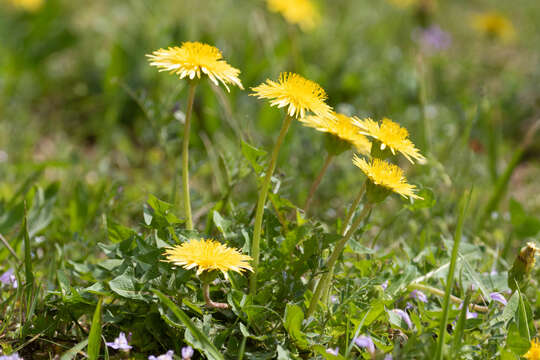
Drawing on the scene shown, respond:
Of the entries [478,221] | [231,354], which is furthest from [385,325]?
[478,221]

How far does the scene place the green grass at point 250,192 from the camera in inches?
56.2

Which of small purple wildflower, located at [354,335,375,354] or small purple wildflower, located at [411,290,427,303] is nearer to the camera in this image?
small purple wildflower, located at [354,335,375,354]

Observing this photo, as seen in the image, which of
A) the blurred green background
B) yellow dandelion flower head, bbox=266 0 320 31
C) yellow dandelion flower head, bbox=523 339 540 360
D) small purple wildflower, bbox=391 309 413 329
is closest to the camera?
yellow dandelion flower head, bbox=523 339 540 360

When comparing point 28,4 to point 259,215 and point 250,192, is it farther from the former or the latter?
point 259,215

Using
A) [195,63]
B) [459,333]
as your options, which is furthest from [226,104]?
[459,333]

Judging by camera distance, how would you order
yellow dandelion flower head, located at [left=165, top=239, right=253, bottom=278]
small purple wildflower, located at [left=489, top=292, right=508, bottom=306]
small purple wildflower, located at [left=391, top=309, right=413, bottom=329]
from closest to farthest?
yellow dandelion flower head, located at [left=165, top=239, right=253, bottom=278]
small purple wildflower, located at [left=391, top=309, right=413, bottom=329]
small purple wildflower, located at [left=489, top=292, right=508, bottom=306]

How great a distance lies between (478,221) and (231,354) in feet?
5.14

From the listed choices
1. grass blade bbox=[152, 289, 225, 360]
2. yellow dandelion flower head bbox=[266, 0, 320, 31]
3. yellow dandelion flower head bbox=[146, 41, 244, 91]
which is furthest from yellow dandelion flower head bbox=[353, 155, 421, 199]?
Answer: yellow dandelion flower head bbox=[266, 0, 320, 31]

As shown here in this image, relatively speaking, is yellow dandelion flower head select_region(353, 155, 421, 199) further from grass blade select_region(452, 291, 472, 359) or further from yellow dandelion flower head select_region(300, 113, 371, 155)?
grass blade select_region(452, 291, 472, 359)

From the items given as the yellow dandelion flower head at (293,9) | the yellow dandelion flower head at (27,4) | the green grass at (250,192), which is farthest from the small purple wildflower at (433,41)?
the yellow dandelion flower head at (27,4)

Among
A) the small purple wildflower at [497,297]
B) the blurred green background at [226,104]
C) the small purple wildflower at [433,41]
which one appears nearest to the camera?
the small purple wildflower at [497,297]

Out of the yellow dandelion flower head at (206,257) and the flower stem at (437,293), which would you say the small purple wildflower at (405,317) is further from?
the yellow dandelion flower head at (206,257)

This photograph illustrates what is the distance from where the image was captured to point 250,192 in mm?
2588

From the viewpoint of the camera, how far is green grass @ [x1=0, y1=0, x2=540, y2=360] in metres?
1.43
